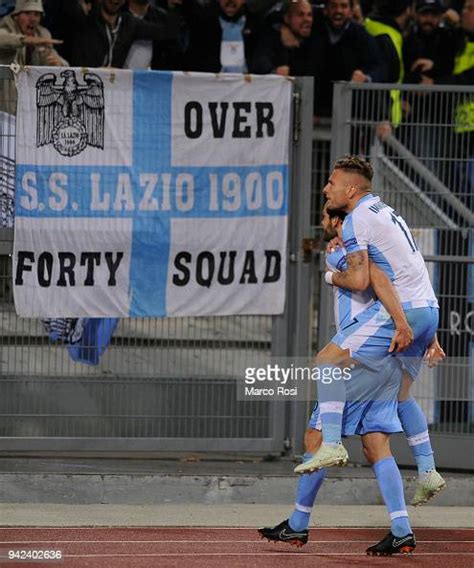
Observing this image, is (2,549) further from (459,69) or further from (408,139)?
(459,69)

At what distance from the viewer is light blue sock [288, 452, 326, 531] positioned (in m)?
7.96

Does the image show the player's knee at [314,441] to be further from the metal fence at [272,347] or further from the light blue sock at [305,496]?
the metal fence at [272,347]

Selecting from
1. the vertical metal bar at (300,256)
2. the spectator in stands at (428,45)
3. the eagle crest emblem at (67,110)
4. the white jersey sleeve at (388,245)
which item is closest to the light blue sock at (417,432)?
the white jersey sleeve at (388,245)

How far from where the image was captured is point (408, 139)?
10.3 metres

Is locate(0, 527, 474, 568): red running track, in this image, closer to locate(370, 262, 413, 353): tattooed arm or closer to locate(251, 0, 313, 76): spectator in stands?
locate(370, 262, 413, 353): tattooed arm

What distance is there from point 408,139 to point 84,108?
2352mm

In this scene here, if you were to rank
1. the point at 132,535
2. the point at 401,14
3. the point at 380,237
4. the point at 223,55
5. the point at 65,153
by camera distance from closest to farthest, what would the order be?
the point at 380,237 < the point at 132,535 < the point at 65,153 < the point at 223,55 < the point at 401,14

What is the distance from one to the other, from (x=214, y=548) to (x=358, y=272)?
1.81 meters

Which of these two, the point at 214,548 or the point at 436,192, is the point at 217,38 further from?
the point at 214,548

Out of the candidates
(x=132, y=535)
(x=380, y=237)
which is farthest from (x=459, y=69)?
(x=132, y=535)

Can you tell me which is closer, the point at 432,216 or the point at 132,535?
the point at 132,535

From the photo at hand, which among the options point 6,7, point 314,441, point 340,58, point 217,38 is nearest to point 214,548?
point 314,441

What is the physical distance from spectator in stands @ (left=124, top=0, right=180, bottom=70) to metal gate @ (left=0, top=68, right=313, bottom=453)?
182cm

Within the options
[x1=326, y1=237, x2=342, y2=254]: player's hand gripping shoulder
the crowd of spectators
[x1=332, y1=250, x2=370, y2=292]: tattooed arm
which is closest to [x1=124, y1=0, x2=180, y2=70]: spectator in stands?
the crowd of spectators
